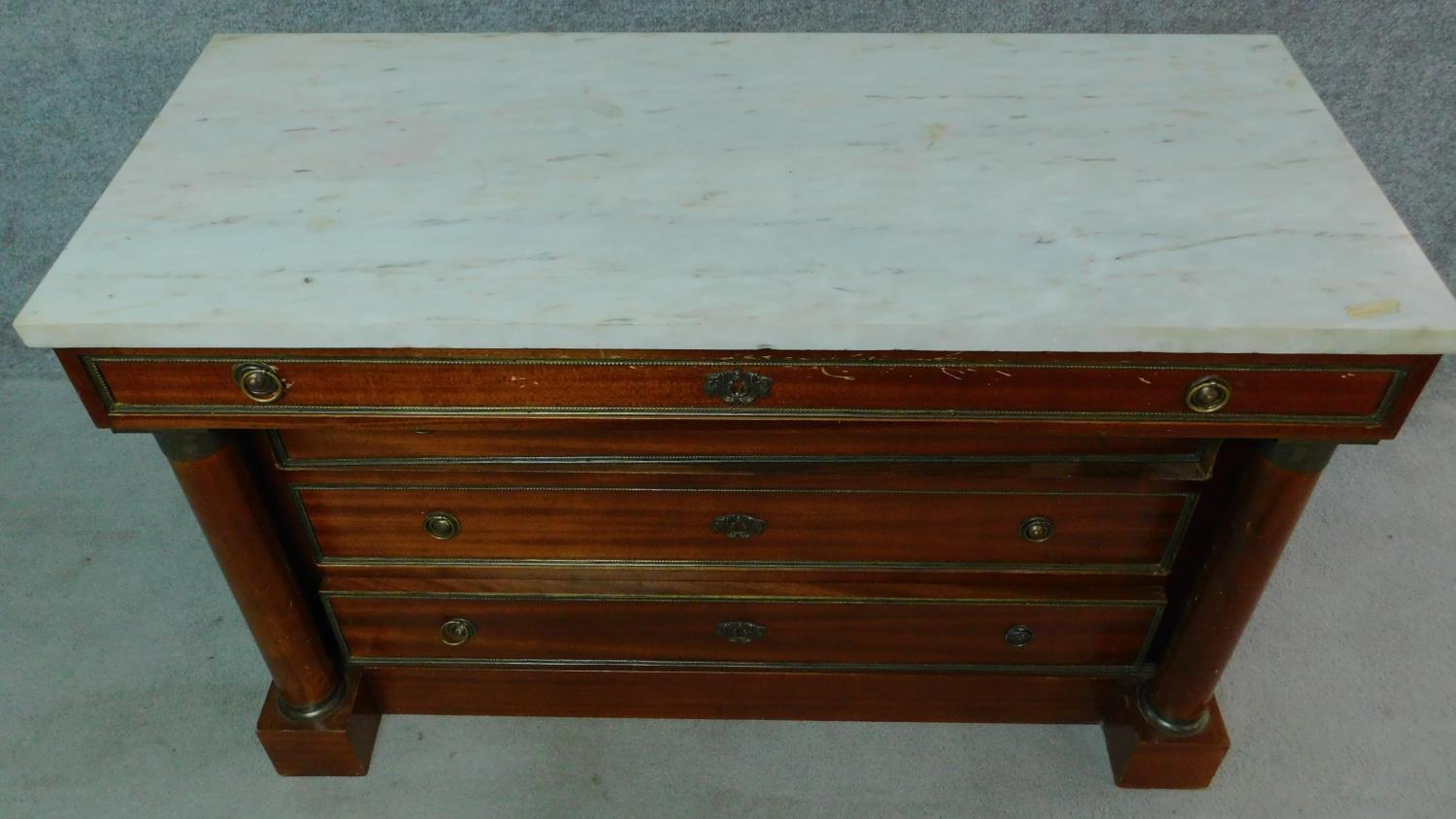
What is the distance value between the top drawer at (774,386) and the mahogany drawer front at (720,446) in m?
0.08

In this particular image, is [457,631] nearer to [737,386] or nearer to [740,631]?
[740,631]

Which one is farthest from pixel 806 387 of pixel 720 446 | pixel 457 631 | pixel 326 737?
pixel 326 737

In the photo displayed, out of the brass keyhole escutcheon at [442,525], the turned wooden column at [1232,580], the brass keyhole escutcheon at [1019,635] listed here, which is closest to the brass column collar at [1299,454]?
the turned wooden column at [1232,580]

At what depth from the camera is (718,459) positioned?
108cm

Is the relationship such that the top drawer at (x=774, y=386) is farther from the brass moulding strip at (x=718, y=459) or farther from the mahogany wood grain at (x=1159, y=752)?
the mahogany wood grain at (x=1159, y=752)

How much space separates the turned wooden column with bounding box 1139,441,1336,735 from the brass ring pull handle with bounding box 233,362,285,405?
86 cm

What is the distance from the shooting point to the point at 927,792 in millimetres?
1361

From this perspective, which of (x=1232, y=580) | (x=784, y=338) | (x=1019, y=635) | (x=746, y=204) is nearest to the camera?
(x=784, y=338)

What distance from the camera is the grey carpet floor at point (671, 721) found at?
136 cm

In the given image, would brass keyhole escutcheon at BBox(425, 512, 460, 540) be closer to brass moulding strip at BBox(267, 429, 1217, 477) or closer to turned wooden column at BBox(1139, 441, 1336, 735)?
brass moulding strip at BBox(267, 429, 1217, 477)

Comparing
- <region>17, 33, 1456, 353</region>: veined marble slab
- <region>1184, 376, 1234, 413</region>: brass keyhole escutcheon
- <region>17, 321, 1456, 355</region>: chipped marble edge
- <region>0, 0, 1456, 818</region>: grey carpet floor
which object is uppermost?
<region>17, 33, 1456, 353</region>: veined marble slab

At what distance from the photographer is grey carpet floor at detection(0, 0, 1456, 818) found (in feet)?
4.46

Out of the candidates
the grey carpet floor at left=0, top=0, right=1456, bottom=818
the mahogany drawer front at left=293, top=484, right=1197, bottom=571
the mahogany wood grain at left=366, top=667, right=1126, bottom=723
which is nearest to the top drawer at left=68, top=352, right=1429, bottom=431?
the mahogany drawer front at left=293, top=484, right=1197, bottom=571

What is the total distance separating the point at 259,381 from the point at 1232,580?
0.92 m
